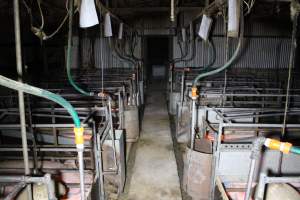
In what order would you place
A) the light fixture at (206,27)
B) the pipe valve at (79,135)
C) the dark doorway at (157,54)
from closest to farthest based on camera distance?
the pipe valve at (79,135)
the light fixture at (206,27)
the dark doorway at (157,54)

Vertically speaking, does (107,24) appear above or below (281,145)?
above

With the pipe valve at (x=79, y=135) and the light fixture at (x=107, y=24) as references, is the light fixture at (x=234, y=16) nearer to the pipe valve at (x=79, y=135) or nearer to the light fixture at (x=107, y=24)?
the pipe valve at (x=79, y=135)

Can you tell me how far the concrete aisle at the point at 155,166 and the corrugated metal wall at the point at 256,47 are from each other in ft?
14.0

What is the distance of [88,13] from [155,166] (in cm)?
235

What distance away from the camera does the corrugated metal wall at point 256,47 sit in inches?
371

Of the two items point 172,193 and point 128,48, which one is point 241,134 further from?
point 128,48

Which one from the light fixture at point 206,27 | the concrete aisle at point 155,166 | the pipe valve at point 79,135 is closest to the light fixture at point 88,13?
the pipe valve at point 79,135

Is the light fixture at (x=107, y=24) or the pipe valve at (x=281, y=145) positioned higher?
the light fixture at (x=107, y=24)

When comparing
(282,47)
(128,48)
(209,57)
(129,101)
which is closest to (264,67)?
(282,47)

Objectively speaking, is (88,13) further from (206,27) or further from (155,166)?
(155,166)

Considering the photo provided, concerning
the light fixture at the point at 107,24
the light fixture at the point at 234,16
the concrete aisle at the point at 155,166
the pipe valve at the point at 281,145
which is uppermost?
the light fixture at the point at 107,24

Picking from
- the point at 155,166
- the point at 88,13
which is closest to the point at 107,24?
the point at 88,13

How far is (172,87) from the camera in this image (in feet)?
20.1

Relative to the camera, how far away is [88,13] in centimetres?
235
